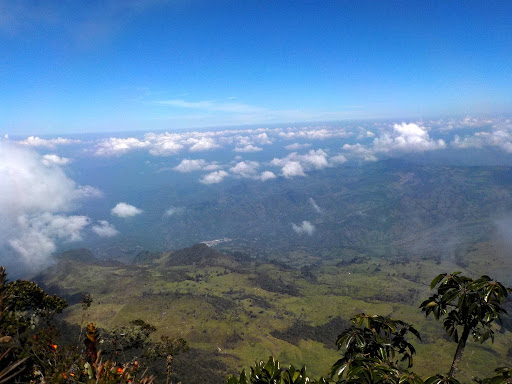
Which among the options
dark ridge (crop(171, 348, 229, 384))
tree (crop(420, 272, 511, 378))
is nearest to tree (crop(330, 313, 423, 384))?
tree (crop(420, 272, 511, 378))

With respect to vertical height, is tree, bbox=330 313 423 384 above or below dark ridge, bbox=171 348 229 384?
above

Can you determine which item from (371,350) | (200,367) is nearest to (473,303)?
(371,350)

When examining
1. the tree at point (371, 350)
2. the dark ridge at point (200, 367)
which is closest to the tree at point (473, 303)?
the tree at point (371, 350)

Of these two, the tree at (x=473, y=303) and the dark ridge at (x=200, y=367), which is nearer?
the tree at (x=473, y=303)

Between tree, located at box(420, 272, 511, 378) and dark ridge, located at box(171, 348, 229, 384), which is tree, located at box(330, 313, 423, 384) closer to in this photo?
tree, located at box(420, 272, 511, 378)

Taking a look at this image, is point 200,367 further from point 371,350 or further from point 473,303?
point 473,303

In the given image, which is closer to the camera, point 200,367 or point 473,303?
point 473,303

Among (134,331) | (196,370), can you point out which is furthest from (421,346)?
(134,331)

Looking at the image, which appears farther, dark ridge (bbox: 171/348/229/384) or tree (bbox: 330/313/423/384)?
dark ridge (bbox: 171/348/229/384)

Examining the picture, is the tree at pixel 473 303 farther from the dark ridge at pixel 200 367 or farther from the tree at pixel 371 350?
the dark ridge at pixel 200 367

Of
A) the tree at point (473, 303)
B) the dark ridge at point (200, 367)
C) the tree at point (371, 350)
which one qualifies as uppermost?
the tree at point (473, 303)

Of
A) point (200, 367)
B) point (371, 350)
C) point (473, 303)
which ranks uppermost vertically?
point (473, 303)
